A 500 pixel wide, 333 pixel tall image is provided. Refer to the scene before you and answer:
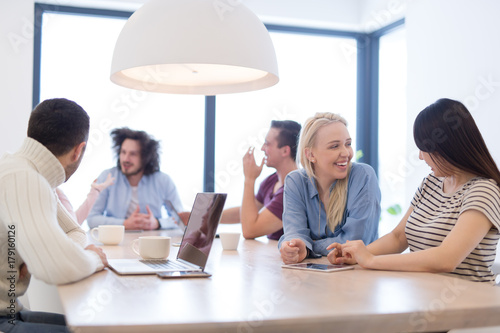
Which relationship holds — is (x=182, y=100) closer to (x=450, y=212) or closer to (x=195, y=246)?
(x=195, y=246)

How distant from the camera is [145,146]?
3668mm

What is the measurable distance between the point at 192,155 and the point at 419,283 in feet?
10.8

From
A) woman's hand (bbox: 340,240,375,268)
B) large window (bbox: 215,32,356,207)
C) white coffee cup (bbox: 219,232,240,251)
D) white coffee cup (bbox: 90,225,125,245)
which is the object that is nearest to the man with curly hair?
large window (bbox: 215,32,356,207)

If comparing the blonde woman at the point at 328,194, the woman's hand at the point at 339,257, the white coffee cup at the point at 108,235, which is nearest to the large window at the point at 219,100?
the white coffee cup at the point at 108,235

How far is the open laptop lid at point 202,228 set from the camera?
5.07 ft

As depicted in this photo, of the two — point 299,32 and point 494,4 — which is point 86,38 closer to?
point 299,32

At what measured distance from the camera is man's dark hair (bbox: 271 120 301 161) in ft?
9.80

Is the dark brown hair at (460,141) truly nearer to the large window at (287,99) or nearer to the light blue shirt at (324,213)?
the light blue shirt at (324,213)

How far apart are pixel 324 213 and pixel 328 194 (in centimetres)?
8

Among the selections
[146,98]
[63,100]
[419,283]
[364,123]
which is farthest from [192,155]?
[419,283]

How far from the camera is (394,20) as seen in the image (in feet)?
14.7

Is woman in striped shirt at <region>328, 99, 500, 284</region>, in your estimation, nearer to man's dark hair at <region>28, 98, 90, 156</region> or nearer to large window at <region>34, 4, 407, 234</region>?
man's dark hair at <region>28, 98, 90, 156</region>

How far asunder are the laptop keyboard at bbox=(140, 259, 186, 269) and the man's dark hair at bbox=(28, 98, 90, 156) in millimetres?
429

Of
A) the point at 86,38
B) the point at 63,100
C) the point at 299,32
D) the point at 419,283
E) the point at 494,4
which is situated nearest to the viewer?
the point at 419,283
